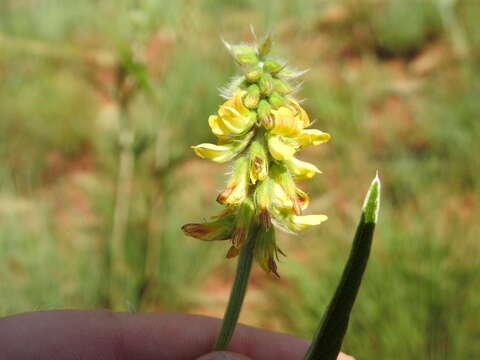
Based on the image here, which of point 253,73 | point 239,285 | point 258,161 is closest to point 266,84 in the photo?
point 253,73

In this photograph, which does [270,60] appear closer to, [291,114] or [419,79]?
[291,114]

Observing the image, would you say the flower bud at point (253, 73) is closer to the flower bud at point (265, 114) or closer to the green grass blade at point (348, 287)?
the flower bud at point (265, 114)

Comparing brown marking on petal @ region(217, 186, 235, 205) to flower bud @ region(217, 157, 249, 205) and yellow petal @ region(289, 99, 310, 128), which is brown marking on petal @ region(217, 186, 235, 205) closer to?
flower bud @ region(217, 157, 249, 205)

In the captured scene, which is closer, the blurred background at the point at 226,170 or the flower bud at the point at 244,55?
the flower bud at the point at 244,55

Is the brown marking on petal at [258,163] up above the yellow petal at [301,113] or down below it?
below

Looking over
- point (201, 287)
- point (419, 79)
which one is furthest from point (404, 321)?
point (419, 79)

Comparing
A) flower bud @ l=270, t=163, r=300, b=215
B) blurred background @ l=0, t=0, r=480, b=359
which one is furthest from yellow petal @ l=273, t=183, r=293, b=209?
blurred background @ l=0, t=0, r=480, b=359

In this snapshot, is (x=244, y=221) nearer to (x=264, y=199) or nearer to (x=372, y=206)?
(x=264, y=199)

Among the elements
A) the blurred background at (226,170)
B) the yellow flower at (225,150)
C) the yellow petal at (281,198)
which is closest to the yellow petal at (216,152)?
the yellow flower at (225,150)
